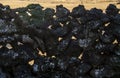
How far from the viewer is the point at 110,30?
5.32 m

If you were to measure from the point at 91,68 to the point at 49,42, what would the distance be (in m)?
0.72

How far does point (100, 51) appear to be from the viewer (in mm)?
5293

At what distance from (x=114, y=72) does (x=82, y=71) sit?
45cm

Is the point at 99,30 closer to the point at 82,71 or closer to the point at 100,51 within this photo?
the point at 100,51

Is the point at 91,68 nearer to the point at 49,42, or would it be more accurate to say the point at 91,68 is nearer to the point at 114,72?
the point at 114,72

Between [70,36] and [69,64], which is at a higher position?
[70,36]

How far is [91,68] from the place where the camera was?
17.5 feet

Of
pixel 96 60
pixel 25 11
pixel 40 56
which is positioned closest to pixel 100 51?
pixel 96 60

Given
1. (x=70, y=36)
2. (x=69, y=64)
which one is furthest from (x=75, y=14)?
(x=69, y=64)

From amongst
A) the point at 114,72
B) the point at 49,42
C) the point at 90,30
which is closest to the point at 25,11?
the point at 49,42

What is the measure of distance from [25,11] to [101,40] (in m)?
1.22

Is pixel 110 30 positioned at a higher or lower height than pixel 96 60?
higher

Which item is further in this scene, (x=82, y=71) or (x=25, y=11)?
(x=25, y=11)

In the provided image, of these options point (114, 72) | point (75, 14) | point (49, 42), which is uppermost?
point (75, 14)
